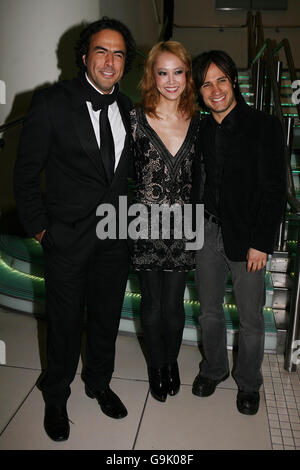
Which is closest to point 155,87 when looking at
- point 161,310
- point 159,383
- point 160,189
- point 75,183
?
point 160,189

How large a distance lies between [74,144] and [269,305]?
6.05ft

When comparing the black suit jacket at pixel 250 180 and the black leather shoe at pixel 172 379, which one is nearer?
the black suit jacket at pixel 250 180

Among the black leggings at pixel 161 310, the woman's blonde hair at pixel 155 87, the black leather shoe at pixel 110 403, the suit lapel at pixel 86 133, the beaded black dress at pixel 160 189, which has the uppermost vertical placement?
the woman's blonde hair at pixel 155 87

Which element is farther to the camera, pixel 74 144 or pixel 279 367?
pixel 279 367

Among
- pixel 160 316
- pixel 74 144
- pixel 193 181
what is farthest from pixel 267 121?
pixel 160 316

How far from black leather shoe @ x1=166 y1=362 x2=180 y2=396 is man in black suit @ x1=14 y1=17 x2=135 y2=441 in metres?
0.52

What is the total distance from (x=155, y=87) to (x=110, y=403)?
1.45 m

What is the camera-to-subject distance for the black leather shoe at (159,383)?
6.97 feet

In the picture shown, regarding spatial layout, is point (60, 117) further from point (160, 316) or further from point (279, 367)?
point (279, 367)

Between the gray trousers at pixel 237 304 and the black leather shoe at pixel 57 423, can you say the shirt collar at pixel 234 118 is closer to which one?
the gray trousers at pixel 237 304

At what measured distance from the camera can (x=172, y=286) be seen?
196 centimetres

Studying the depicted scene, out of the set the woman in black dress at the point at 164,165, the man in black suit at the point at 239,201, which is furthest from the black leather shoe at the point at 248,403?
the woman in black dress at the point at 164,165

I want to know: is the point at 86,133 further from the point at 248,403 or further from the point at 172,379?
the point at 248,403

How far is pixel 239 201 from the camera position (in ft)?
5.93
